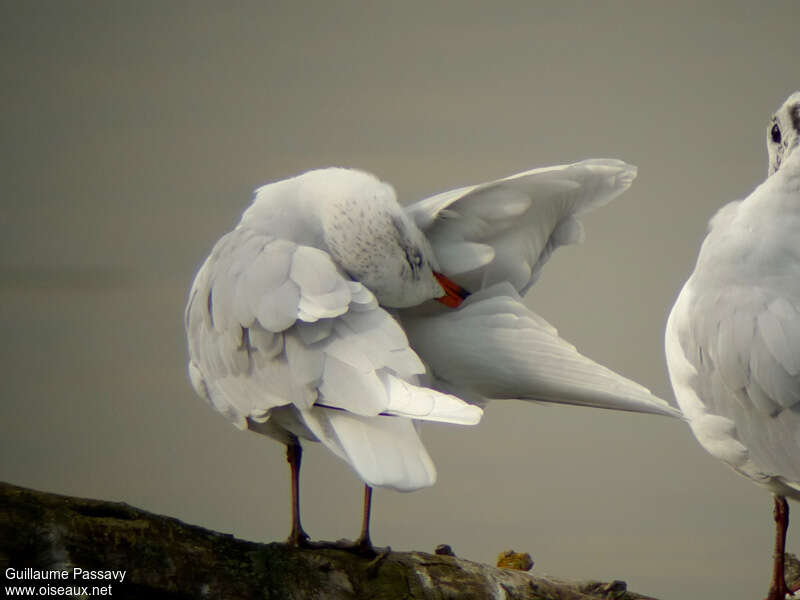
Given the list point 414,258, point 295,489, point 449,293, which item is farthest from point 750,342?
point 295,489

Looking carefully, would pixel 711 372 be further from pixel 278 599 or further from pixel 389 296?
pixel 278 599

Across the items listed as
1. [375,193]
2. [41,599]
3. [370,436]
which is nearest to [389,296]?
[375,193]

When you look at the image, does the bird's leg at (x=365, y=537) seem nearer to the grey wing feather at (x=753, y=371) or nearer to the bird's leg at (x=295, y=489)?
the bird's leg at (x=295, y=489)

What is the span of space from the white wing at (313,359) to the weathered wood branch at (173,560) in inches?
13.6

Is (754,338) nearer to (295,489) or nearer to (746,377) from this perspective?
(746,377)

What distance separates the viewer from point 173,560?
276 cm

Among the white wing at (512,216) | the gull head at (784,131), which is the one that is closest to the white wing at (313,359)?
the white wing at (512,216)

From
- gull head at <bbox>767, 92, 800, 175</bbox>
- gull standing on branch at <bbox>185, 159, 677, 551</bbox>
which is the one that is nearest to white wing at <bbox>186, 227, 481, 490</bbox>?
gull standing on branch at <bbox>185, 159, 677, 551</bbox>

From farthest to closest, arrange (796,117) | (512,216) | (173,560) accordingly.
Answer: (796,117), (512,216), (173,560)

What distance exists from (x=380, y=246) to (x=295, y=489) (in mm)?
830

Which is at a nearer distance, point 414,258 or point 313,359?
point 313,359

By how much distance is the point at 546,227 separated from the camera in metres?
3.55

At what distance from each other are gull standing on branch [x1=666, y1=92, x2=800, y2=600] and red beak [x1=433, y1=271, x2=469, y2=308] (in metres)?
0.84

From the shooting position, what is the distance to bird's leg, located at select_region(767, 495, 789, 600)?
378cm
